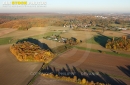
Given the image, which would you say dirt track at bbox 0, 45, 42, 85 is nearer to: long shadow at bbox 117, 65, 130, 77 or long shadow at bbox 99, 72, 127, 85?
long shadow at bbox 99, 72, 127, 85

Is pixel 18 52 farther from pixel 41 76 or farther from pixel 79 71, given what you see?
pixel 79 71

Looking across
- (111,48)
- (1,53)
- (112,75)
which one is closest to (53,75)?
(112,75)

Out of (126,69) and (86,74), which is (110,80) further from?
(126,69)

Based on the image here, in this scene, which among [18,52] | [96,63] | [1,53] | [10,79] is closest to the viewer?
[10,79]

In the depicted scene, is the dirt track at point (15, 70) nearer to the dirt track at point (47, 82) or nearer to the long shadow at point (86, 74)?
the dirt track at point (47, 82)

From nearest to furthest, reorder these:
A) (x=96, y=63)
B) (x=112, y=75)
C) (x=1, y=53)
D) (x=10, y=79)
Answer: (x=10, y=79) → (x=112, y=75) → (x=96, y=63) → (x=1, y=53)

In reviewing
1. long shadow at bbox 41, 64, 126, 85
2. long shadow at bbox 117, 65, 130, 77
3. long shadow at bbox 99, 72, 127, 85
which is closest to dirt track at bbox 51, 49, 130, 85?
long shadow at bbox 117, 65, 130, 77
